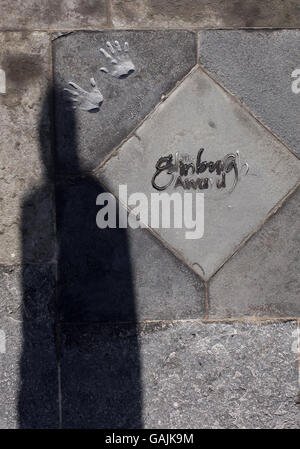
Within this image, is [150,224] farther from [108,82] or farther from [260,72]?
[260,72]

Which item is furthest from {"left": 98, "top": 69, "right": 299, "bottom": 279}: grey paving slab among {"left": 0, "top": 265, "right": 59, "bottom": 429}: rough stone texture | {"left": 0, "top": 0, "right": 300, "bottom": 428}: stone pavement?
{"left": 0, "top": 265, "right": 59, "bottom": 429}: rough stone texture

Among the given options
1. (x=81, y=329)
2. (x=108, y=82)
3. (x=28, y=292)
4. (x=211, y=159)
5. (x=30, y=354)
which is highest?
(x=108, y=82)

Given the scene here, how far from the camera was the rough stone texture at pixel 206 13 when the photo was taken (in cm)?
379

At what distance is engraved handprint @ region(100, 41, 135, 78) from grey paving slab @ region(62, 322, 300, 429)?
80.6 inches

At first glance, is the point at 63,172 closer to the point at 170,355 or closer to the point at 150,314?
the point at 150,314

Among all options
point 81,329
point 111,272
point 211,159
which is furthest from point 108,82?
point 81,329

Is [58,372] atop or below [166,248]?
below

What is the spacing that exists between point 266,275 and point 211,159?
1043 mm

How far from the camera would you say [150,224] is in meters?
3.74

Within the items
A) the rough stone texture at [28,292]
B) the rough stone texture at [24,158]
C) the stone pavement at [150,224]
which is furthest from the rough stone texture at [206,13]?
the rough stone texture at [28,292]

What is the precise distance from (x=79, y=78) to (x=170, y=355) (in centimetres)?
235

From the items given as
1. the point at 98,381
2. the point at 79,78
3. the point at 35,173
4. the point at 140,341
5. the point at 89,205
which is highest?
the point at 79,78

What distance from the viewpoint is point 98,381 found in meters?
3.68
